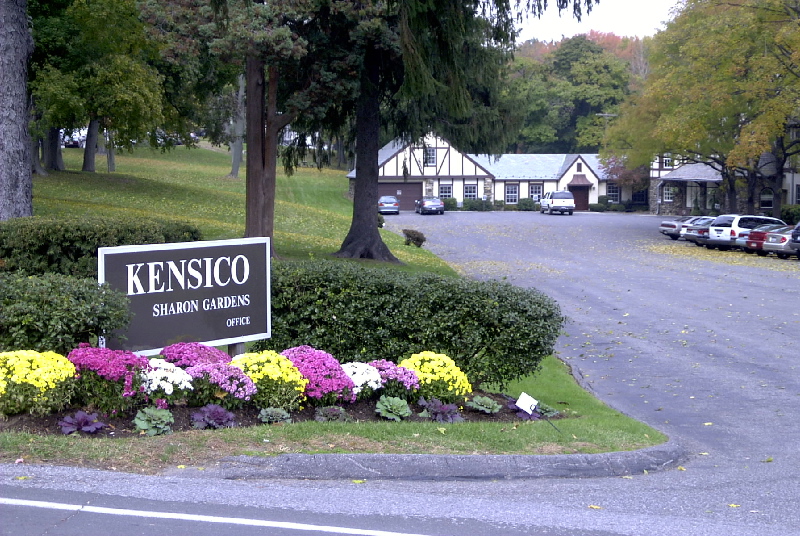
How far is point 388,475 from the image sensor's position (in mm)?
6656

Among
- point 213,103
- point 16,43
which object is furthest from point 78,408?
point 213,103

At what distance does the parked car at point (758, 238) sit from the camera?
1353 inches

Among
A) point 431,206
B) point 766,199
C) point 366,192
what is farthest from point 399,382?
point 431,206

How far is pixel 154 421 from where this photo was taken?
23.4 feet

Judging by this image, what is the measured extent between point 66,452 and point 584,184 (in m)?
72.1

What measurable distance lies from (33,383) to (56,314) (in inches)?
31.3

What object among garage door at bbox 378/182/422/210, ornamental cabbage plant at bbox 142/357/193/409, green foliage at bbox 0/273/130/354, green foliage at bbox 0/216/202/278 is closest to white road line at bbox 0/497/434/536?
ornamental cabbage plant at bbox 142/357/193/409

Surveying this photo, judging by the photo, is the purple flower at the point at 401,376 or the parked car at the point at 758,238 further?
the parked car at the point at 758,238

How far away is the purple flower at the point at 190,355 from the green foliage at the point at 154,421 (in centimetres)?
76

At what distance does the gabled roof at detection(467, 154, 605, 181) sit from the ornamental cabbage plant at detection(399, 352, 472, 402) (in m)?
67.3

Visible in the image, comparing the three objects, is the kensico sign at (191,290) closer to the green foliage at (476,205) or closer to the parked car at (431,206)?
the parked car at (431,206)

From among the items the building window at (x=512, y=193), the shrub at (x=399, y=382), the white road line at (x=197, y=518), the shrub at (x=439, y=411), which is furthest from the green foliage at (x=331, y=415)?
the building window at (x=512, y=193)

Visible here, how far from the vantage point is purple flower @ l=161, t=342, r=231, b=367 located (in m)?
8.00

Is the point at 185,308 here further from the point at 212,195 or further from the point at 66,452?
the point at 212,195
